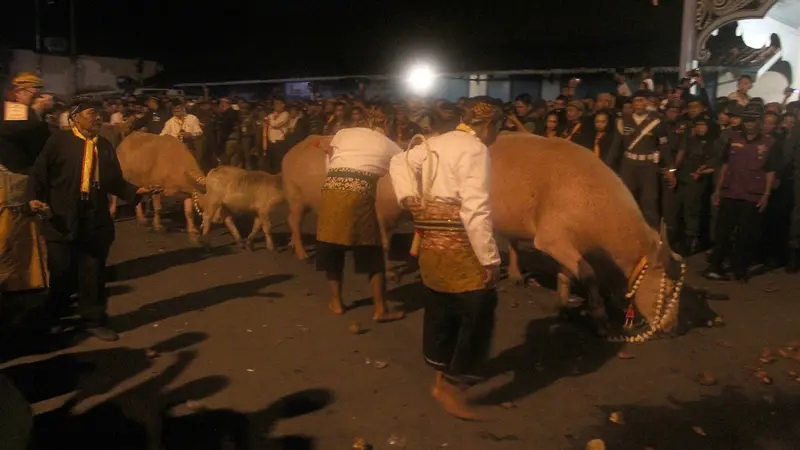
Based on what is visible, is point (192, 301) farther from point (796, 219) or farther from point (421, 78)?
point (421, 78)

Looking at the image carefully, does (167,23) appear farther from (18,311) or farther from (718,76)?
(18,311)

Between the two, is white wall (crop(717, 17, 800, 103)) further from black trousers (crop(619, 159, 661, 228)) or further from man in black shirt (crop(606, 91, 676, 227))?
black trousers (crop(619, 159, 661, 228))

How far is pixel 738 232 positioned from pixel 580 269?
10.2 feet

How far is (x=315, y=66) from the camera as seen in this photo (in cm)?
2606

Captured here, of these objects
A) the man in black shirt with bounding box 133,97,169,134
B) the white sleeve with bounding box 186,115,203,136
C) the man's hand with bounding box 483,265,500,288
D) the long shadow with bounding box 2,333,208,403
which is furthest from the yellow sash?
the man in black shirt with bounding box 133,97,169,134

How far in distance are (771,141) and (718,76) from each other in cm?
736

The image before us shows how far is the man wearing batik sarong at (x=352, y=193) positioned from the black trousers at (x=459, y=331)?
187 centimetres

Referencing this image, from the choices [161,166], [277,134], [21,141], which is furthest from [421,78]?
[21,141]

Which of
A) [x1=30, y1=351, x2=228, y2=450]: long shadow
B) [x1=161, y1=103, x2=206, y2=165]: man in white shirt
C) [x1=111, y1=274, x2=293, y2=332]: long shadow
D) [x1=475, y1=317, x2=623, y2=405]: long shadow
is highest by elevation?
[x1=161, y1=103, x2=206, y2=165]: man in white shirt

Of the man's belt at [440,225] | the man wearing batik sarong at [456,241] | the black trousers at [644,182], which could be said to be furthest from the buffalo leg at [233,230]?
the man's belt at [440,225]

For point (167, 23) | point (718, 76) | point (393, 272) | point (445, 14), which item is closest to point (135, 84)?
point (167, 23)

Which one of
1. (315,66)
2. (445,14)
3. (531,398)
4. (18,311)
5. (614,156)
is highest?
(445,14)

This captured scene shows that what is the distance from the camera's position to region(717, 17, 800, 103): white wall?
14.3 m

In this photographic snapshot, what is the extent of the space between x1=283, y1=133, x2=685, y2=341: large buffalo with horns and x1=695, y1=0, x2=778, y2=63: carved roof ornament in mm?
6164
